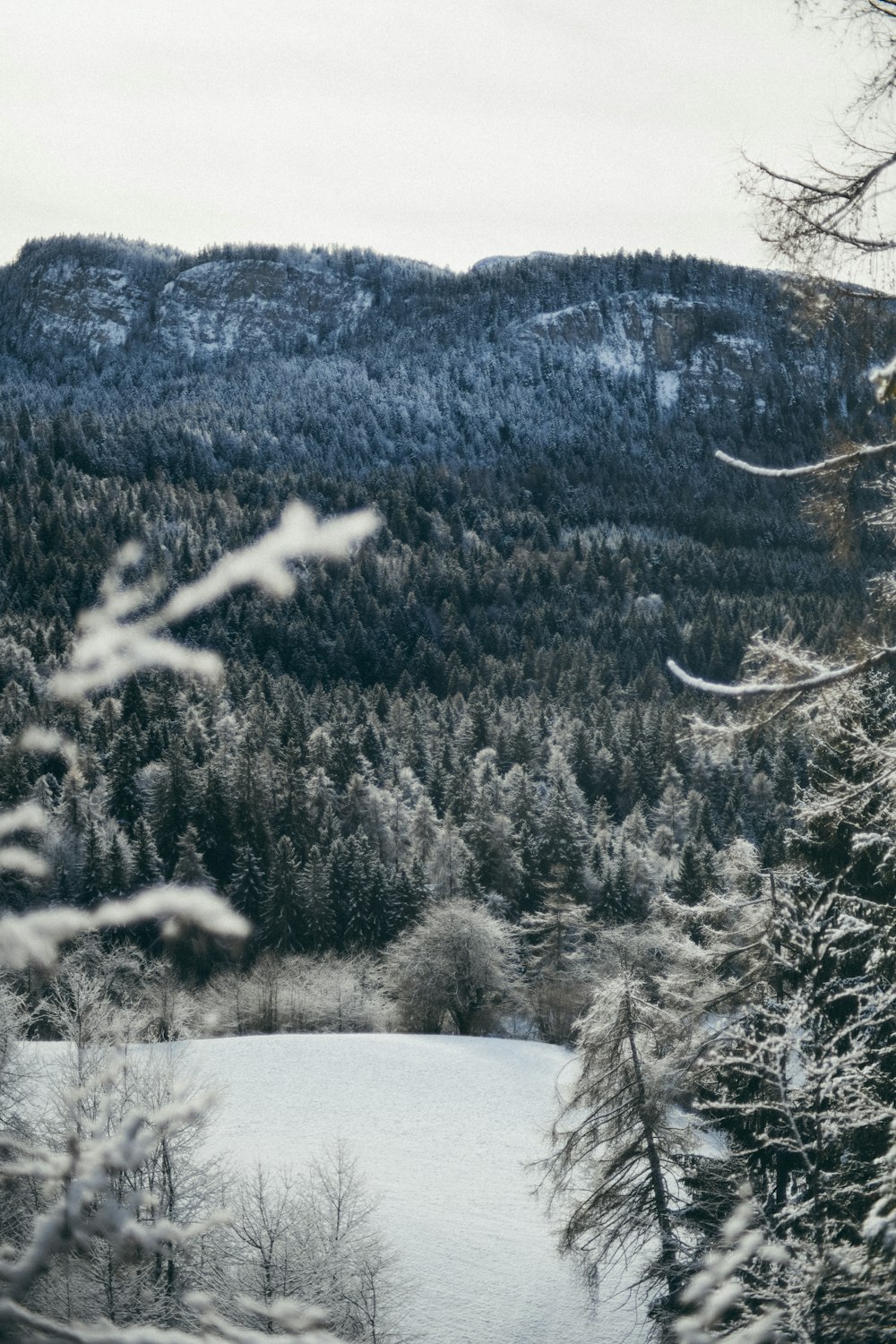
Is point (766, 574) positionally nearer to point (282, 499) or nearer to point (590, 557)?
point (590, 557)

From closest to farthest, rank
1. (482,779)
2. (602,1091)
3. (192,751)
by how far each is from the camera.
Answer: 1. (602,1091)
2. (192,751)
3. (482,779)

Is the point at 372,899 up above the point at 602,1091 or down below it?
below

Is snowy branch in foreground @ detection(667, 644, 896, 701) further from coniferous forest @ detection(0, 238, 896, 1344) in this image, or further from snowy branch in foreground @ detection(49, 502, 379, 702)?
snowy branch in foreground @ detection(49, 502, 379, 702)

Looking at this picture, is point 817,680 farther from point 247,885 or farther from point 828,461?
point 247,885

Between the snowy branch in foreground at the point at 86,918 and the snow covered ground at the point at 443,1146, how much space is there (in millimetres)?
10526

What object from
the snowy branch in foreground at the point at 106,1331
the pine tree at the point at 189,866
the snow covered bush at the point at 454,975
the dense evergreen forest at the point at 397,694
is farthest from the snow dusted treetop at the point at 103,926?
the pine tree at the point at 189,866

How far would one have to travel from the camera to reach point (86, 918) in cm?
221

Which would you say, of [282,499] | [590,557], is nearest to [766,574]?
[590,557]

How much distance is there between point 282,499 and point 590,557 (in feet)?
172

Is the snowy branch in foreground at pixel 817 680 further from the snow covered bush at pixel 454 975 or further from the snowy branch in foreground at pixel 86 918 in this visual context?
the snow covered bush at pixel 454 975

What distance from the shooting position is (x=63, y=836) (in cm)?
3997

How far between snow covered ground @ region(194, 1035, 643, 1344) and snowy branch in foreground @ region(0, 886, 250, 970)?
10526 mm

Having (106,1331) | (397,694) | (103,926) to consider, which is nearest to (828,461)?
(103,926)

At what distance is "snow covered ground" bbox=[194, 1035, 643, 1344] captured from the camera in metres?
18.8
